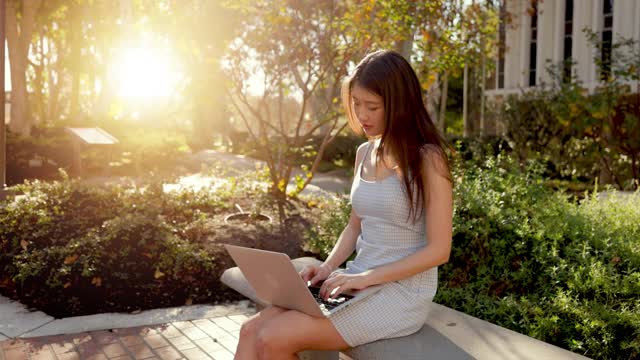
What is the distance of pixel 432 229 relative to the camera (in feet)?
8.96

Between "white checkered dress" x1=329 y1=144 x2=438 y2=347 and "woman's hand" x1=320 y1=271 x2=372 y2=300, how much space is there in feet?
0.23

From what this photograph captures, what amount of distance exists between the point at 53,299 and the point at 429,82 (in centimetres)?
751

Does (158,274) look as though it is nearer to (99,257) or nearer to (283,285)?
(99,257)

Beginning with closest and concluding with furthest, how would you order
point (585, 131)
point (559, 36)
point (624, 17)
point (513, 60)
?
point (585, 131)
point (624, 17)
point (559, 36)
point (513, 60)

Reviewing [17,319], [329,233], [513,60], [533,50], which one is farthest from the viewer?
[513,60]

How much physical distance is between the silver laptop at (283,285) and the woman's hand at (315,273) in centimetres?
10

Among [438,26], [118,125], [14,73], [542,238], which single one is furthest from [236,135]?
[542,238]

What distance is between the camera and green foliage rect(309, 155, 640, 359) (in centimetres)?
380

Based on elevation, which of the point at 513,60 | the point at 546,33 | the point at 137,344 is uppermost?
the point at 546,33

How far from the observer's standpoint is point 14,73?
18344 millimetres

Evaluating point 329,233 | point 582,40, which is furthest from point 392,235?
point 582,40

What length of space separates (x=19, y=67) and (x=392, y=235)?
59.3ft

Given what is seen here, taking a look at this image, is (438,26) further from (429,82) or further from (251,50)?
(251,50)

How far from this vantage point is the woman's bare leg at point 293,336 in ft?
8.52
